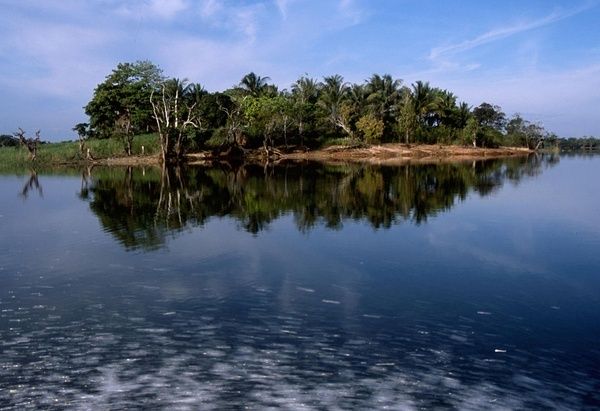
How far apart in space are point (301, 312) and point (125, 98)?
182 feet

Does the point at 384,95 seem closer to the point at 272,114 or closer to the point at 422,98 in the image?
the point at 422,98

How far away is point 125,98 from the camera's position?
5844cm

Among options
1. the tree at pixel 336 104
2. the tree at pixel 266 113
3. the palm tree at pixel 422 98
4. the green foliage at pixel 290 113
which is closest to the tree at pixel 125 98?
the green foliage at pixel 290 113

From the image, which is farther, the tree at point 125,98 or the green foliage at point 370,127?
the green foliage at point 370,127

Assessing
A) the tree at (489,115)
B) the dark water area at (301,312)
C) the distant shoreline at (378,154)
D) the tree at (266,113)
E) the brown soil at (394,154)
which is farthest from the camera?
the tree at (489,115)

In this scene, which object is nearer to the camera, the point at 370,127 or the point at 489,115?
the point at 370,127

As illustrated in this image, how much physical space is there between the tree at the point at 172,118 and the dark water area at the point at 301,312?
3555 centimetres

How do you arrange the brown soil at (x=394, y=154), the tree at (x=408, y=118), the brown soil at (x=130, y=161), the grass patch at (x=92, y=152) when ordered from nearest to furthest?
the brown soil at (x=130, y=161) < the grass patch at (x=92, y=152) < the brown soil at (x=394, y=154) < the tree at (x=408, y=118)

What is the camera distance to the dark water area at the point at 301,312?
617 cm

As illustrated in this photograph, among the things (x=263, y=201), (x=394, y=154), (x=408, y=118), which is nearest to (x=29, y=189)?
(x=263, y=201)

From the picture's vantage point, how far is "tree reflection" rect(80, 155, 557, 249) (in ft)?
57.5

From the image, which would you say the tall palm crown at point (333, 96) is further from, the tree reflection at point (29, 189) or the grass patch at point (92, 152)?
the tree reflection at point (29, 189)

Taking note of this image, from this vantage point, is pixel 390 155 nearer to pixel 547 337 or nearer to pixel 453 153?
pixel 453 153

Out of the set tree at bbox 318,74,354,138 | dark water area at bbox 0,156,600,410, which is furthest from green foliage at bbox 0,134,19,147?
dark water area at bbox 0,156,600,410
